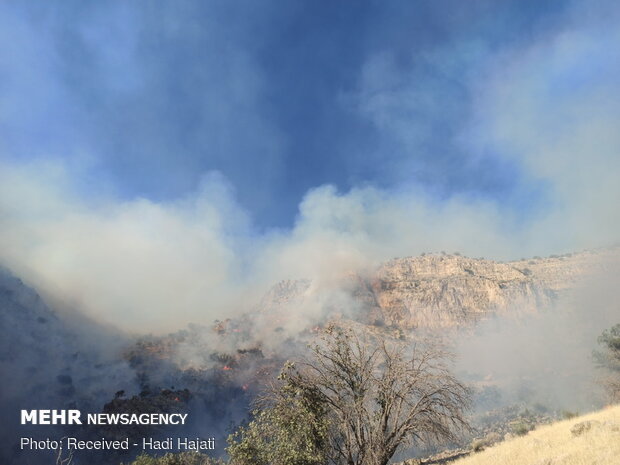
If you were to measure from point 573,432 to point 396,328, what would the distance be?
133 meters

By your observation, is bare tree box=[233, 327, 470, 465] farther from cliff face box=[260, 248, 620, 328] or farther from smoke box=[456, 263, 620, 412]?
cliff face box=[260, 248, 620, 328]

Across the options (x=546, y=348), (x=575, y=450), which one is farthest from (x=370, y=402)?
(x=546, y=348)

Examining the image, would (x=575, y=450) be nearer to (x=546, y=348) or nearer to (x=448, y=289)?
(x=546, y=348)

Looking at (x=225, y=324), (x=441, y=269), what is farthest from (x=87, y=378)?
(x=441, y=269)

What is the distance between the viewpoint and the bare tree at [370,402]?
15.6 meters

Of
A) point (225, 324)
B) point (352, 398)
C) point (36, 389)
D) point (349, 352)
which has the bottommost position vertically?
point (352, 398)

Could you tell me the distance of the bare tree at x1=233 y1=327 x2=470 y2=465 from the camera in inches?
614

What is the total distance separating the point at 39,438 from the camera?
59.2 meters

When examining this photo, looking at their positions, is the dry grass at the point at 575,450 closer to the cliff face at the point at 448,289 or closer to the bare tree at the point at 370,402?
the bare tree at the point at 370,402

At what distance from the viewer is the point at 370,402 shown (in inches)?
695

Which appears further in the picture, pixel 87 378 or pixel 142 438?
pixel 87 378

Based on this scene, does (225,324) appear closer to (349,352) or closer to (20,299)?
(20,299)

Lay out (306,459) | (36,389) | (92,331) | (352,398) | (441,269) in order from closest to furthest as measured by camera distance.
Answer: (306,459) < (352,398) < (36,389) < (92,331) < (441,269)

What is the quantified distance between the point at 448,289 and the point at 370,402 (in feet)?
489
